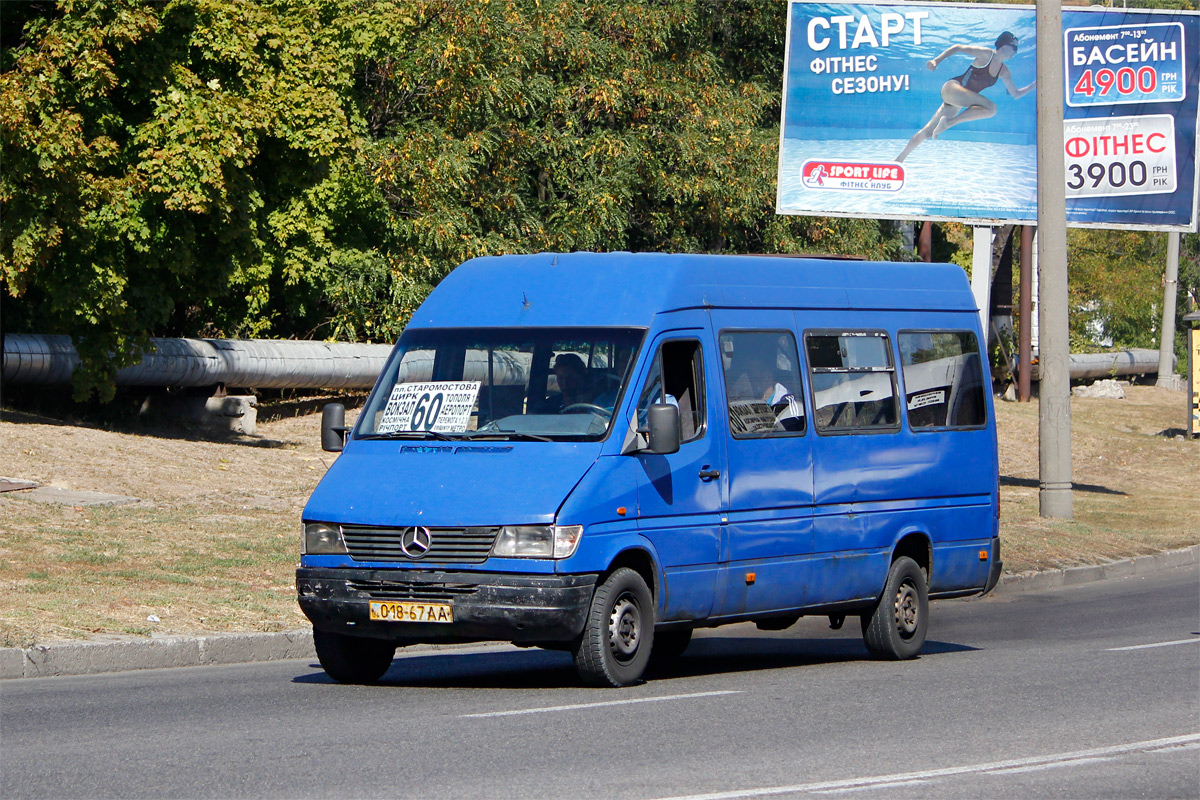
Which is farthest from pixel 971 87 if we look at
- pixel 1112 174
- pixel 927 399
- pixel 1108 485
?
pixel 927 399

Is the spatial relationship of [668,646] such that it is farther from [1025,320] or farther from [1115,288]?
[1115,288]

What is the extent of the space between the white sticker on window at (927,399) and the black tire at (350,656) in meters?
4.37

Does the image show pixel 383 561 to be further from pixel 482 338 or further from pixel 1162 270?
pixel 1162 270

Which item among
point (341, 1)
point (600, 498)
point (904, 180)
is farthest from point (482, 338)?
point (341, 1)

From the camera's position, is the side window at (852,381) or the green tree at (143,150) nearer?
the side window at (852,381)

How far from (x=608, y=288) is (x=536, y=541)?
1924 millimetres

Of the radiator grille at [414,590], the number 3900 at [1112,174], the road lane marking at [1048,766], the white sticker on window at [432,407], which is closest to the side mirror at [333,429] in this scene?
the white sticker on window at [432,407]

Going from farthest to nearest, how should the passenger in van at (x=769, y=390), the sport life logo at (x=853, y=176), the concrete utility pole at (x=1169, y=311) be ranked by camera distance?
the concrete utility pole at (x=1169, y=311) < the sport life logo at (x=853, y=176) < the passenger in van at (x=769, y=390)

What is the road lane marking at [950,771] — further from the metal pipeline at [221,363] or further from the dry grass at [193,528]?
the metal pipeline at [221,363]

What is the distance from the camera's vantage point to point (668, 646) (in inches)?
486

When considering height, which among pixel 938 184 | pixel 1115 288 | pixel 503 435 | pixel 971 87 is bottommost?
pixel 503 435

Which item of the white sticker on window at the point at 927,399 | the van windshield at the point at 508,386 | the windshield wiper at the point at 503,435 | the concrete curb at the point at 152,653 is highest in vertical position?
the van windshield at the point at 508,386

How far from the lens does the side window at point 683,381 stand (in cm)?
1022

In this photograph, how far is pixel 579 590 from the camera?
9328mm
